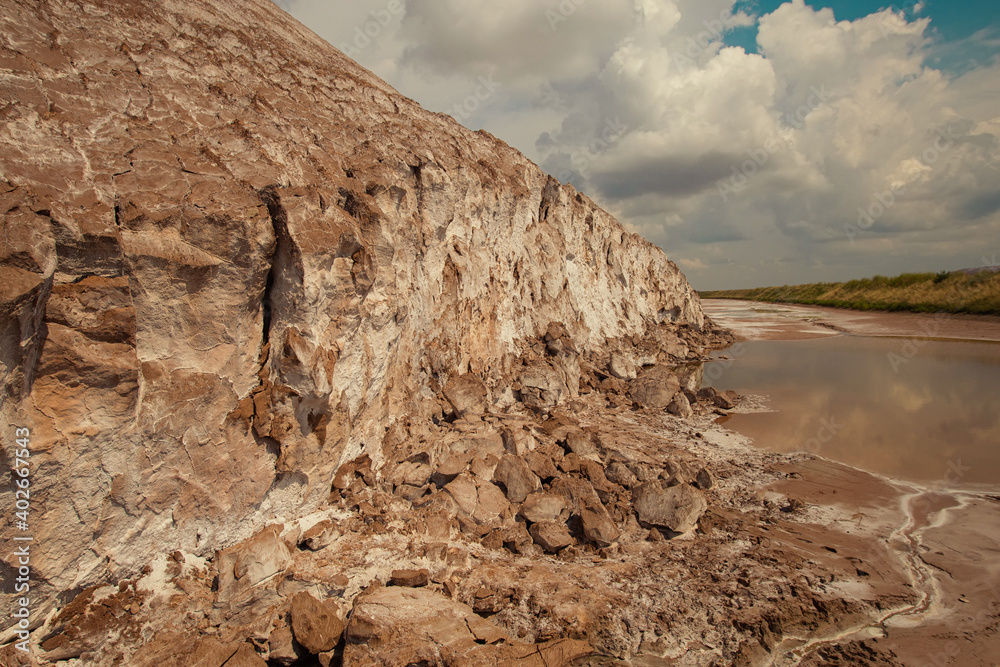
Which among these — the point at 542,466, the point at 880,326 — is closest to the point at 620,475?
the point at 542,466

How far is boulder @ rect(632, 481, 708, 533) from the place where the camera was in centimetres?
942

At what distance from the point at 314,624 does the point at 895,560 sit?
10.3 m

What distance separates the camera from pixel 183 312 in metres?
7.25

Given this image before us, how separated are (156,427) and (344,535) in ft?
11.5

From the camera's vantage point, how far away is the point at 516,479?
1014 centimetres

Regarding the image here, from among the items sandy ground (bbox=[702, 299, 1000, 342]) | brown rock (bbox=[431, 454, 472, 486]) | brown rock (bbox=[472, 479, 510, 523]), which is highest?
brown rock (bbox=[431, 454, 472, 486])

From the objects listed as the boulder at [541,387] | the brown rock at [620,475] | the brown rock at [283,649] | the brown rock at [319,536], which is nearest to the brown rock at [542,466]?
the brown rock at [620,475]

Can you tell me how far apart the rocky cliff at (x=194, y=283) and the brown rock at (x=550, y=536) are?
11.6 ft

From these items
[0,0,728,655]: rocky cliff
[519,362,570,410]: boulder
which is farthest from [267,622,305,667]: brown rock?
[519,362,570,410]: boulder

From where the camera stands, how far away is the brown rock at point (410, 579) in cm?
744

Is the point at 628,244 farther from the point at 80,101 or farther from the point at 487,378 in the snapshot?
the point at 80,101

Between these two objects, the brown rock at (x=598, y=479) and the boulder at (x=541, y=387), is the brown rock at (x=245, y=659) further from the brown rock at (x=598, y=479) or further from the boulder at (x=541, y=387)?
the boulder at (x=541, y=387)

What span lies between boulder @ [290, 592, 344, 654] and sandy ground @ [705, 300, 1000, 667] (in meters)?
6.16

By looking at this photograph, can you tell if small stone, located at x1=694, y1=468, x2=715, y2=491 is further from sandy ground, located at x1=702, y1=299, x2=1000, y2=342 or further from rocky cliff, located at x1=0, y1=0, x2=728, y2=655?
sandy ground, located at x1=702, y1=299, x2=1000, y2=342
